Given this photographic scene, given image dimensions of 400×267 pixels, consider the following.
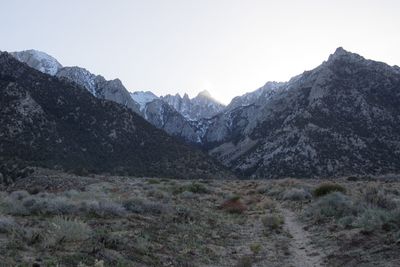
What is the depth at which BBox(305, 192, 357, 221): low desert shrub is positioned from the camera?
20.8 m

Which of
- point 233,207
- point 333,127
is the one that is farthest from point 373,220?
point 333,127

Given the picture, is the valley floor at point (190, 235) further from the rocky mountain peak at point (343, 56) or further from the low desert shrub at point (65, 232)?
the rocky mountain peak at point (343, 56)

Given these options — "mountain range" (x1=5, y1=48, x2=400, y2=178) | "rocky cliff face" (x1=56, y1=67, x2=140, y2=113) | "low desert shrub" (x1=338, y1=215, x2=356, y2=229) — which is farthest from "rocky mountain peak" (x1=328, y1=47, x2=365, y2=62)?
"low desert shrub" (x1=338, y1=215, x2=356, y2=229)

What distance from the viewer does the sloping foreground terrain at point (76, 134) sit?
72312 mm

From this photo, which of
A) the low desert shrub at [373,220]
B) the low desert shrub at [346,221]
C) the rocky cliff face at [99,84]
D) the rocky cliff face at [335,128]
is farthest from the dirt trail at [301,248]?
the rocky cliff face at [99,84]

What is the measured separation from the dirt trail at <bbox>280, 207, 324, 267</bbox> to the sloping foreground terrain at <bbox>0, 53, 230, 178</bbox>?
165 ft

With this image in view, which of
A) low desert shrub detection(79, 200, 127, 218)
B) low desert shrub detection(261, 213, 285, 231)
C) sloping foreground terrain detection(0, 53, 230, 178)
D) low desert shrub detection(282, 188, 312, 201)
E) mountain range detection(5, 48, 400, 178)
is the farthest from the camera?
mountain range detection(5, 48, 400, 178)

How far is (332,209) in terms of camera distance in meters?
21.9

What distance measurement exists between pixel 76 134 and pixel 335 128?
53.9 meters

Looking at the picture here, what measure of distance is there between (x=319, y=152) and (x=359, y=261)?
8992 centimetres

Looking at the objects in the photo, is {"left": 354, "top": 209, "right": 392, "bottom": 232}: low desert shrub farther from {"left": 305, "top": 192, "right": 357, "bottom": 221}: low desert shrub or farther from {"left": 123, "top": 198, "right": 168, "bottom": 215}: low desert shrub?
{"left": 123, "top": 198, "right": 168, "bottom": 215}: low desert shrub

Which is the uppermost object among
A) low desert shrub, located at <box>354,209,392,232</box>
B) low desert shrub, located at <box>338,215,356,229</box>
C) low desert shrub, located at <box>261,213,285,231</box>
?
low desert shrub, located at <box>354,209,392,232</box>

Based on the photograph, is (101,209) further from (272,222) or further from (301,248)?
(301,248)

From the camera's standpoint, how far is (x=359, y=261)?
1273 cm
